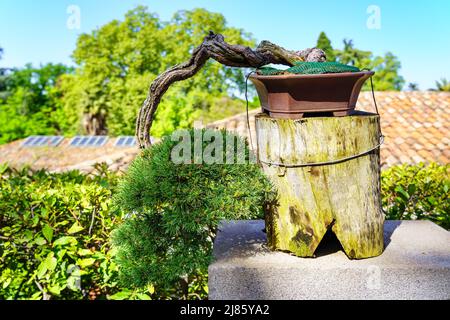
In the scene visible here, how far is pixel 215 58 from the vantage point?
94.9 inches

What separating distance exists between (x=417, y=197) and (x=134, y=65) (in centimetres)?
2417

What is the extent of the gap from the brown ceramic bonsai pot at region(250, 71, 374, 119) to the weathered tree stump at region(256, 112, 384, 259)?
58 mm

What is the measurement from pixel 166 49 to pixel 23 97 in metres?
12.1

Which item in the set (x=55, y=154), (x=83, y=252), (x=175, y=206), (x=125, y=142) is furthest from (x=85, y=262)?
(x=125, y=142)

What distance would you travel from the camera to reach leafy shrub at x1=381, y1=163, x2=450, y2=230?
138 inches

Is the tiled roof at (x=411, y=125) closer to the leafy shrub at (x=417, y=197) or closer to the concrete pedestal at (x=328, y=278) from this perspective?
the leafy shrub at (x=417, y=197)

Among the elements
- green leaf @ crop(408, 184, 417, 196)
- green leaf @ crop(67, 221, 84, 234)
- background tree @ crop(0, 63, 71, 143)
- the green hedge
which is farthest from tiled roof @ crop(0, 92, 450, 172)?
background tree @ crop(0, 63, 71, 143)

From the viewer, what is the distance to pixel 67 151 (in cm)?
1955

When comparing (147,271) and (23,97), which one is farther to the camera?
(23,97)

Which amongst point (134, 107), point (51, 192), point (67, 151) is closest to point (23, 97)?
point (134, 107)

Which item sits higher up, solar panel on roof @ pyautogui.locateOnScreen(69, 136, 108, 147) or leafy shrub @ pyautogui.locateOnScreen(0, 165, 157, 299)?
solar panel on roof @ pyautogui.locateOnScreen(69, 136, 108, 147)

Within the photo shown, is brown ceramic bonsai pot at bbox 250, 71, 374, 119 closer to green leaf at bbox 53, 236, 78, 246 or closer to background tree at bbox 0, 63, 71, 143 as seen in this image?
green leaf at bbox 53, 236, 78, 246

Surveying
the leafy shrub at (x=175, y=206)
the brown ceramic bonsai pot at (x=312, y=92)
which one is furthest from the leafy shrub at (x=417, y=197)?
the leafy shrub at (x=175, y=206)

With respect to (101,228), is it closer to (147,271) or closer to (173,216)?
(147,271)
